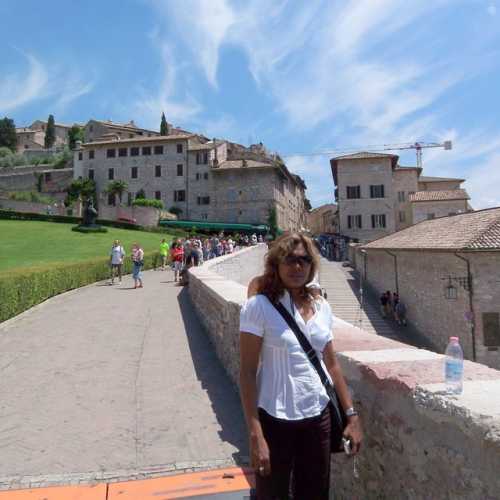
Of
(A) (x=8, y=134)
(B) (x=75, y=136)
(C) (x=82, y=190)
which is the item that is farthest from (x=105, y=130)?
(A) (x=8, y=134)

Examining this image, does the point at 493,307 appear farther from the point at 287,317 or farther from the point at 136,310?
the point at 287,317

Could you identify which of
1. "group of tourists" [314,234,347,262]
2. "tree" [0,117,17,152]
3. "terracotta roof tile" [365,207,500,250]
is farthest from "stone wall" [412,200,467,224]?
"tree" [0,117,17,152]

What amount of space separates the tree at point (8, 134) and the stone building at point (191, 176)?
49293mm

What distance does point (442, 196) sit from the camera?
47031 millimetres

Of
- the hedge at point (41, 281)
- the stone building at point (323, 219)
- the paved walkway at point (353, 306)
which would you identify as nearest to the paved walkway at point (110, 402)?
the hedge at point (41, 281)

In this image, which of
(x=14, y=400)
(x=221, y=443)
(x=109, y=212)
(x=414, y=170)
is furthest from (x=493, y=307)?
(x=109, y=212)

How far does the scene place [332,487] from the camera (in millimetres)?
3346

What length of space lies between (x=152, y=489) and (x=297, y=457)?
1907 millimetres

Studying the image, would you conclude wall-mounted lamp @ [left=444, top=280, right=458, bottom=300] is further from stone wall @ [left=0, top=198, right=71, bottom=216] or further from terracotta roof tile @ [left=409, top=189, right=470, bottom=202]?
stone wall @ [left=0, top=198, right=71, bottom=216]

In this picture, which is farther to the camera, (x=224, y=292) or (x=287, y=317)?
(x=224, y=292)

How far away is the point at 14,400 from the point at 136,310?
631cm

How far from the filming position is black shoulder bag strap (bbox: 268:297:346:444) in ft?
7.96

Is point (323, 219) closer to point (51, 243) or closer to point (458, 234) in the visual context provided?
point (51, 243)

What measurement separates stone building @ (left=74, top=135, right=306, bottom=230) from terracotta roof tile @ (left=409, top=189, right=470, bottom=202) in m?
17.3
